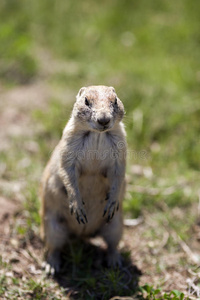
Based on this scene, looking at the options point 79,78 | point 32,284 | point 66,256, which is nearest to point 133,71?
point 79,78

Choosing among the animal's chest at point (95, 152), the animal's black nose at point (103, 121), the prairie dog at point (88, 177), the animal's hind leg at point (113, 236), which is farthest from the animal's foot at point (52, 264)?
the animal's black nose at point (103, 121)

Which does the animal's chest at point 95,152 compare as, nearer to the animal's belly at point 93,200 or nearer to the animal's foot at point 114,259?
the animal's belly at point 93,200

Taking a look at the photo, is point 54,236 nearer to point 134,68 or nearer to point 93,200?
point 93,200

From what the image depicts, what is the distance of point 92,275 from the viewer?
3.95m

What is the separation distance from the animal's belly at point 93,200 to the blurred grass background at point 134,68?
2.62 feet

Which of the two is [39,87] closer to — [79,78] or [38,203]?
[79,78]

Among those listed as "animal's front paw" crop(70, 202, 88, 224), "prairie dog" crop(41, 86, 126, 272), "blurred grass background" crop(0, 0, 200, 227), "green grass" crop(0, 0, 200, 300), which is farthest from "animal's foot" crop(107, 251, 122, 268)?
"blurred grass background" crop(0, 0, 200, 227)

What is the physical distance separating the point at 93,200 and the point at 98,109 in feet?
3.16

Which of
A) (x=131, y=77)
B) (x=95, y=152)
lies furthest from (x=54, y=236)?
(x=131, y=77)

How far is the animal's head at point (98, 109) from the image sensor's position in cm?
320

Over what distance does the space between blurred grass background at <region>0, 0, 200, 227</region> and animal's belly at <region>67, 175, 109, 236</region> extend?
0.80 metres

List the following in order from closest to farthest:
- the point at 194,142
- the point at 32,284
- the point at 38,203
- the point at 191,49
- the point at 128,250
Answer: the point at 32,284
the point at 128,250
the point at 38,203
the point at 194,142
the point at 191,49

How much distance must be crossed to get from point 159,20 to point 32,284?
22.9 ft

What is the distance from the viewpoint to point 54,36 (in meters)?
8.72
